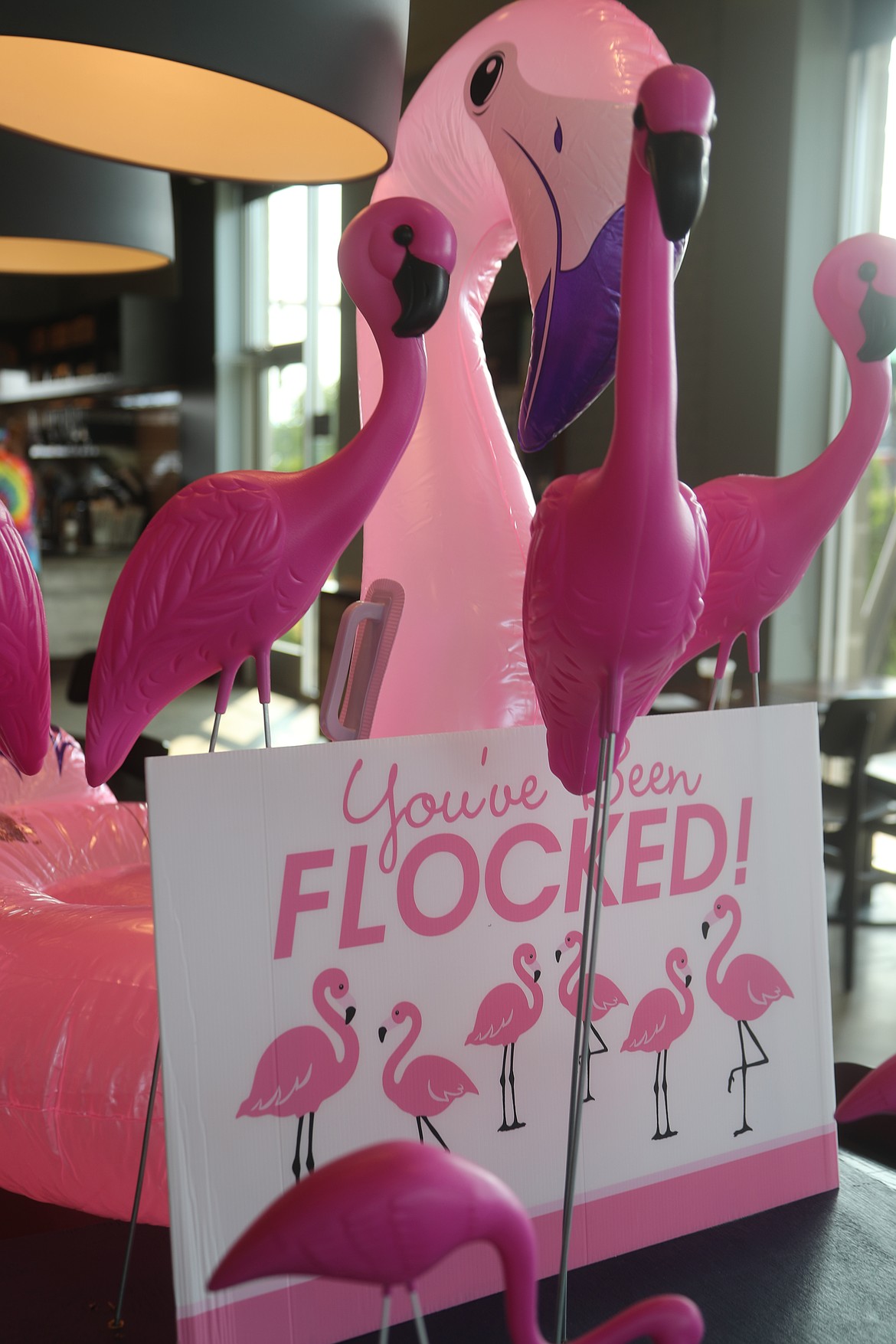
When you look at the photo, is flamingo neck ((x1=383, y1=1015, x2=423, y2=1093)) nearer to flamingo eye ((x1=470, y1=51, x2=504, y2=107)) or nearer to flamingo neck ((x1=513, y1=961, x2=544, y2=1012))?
A: flamingo neck ((x1=513, y1=961, x2=544, y2=1012))

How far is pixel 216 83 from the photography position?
0.92 meters

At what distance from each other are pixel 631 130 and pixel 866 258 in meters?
0.18

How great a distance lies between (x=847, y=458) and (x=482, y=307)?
15.6 inches

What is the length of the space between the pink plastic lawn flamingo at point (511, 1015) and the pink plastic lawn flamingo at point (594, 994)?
20 mm

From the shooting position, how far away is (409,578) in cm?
95

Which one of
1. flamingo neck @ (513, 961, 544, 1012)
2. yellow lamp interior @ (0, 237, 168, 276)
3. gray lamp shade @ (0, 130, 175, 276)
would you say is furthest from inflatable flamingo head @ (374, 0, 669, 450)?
yellow lamp interior @ (0, 237, 168, 276)

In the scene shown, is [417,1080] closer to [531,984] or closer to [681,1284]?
[531,984]

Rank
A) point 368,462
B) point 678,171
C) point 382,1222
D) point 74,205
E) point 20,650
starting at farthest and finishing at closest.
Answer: point 74,205, point 20,650, point 368,462, point 678,171, point 382,1222

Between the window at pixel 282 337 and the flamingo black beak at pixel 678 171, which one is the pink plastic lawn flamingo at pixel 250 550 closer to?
the flamingo black beak at pixel 678 171

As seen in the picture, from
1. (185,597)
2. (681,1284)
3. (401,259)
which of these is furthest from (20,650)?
(681,1284)

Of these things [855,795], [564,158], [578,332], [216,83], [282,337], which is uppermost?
[282,337]

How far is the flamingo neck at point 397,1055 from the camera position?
2.23ft

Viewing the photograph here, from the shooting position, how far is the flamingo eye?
2.72 ft

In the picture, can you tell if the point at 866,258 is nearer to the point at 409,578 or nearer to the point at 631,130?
the point at 631,130
